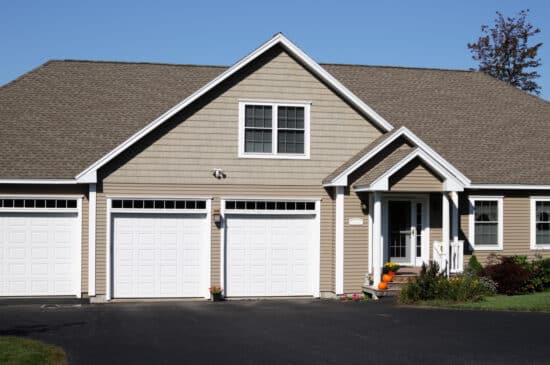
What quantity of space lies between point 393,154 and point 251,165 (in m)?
4.05

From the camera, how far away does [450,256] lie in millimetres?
21922

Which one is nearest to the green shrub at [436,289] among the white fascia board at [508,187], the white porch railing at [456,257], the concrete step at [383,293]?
the concrete step at [383,293]

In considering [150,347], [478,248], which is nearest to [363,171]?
[478,248]

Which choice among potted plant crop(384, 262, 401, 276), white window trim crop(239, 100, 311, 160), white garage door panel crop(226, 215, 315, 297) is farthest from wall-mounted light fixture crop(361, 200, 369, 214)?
white window trim crop(239, 100, 311, 160)

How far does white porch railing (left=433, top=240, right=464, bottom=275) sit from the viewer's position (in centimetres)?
2136

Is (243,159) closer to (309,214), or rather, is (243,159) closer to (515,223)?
(309,214)

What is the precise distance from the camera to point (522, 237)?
23734 mm

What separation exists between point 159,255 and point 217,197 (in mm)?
2299

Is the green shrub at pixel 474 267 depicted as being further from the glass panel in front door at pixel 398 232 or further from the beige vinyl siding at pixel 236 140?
the beige vinyl siding at pixel 236 140

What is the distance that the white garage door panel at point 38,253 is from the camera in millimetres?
21016

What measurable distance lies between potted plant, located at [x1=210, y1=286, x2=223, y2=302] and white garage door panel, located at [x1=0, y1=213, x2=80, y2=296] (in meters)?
3.79

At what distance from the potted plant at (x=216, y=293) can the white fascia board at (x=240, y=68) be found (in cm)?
462

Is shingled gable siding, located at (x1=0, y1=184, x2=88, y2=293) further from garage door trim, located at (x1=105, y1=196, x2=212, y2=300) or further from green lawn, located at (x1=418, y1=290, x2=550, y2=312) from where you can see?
green lawn, located at (x1=418, y1=290, x2=550, y2=312)

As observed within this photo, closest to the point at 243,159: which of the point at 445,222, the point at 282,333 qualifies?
the point at 445,222
